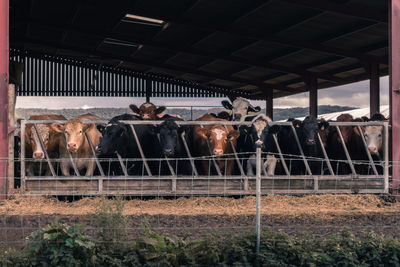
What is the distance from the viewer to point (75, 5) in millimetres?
18672

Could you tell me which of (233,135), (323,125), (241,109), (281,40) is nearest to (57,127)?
(233,135)

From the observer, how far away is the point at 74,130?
433 inches

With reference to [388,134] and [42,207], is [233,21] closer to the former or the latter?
[388,134]

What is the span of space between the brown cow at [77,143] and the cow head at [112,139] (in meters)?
0.31

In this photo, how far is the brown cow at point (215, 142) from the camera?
1130 centimetres

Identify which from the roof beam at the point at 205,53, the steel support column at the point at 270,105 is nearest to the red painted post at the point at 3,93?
the roof beam at the point at 205,53

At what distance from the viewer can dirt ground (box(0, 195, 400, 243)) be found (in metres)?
7.69

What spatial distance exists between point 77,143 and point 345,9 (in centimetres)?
751

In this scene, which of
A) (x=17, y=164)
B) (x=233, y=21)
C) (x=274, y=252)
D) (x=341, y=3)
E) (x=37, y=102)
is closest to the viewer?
(x=274, y=252)

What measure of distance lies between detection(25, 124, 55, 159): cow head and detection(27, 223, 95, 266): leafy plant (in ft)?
18.3

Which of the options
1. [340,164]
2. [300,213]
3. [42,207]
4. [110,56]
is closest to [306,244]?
[300,213]

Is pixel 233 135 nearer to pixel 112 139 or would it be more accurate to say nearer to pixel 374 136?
pixel 112 139

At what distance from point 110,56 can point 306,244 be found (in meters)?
20.6

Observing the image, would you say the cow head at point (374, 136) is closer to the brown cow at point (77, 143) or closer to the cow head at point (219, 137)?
the cow head at point (219, 137)
